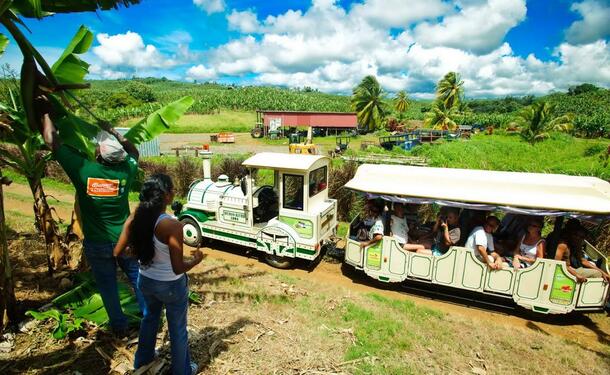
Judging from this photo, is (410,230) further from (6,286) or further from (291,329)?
(6,286)

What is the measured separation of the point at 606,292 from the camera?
5699 mm

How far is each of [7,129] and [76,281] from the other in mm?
2392

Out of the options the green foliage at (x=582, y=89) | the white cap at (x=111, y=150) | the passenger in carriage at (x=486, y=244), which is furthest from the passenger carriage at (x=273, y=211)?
the green foliage at (x=582, y=89)

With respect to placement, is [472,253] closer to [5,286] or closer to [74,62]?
[5,286]

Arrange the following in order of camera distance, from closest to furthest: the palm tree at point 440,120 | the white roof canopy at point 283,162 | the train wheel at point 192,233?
the white roof canopy at point 283,162 < the train wheel at point 192,233 < the palm tree at point 440,120

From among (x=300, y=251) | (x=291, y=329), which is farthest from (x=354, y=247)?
(x=291, y=329)

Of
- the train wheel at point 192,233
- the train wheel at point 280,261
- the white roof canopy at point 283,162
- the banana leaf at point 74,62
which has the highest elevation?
the banana leaf at point 74,62

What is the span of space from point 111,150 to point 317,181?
5.04 m

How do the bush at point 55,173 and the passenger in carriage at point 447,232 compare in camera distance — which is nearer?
the passenger in carriage at point 447,232

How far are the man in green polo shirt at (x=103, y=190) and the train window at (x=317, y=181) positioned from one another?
14.0ft

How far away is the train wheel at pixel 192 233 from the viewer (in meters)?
8.77

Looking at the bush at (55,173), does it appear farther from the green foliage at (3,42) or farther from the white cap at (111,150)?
the white cap at (111,150)

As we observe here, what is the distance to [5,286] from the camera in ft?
13.2

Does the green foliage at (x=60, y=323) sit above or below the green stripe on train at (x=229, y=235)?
above
